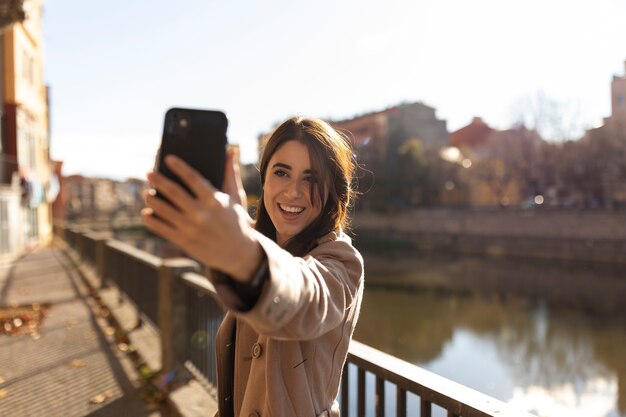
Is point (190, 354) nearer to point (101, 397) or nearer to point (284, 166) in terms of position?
point (101, 397)

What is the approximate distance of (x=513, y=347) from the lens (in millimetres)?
12930

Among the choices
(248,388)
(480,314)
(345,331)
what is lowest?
(480,314)

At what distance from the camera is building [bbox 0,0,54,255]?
15.5 metres

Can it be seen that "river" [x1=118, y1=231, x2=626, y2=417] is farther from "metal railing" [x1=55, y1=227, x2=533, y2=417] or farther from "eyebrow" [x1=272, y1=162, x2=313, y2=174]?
"eyebrow" [x1=272, y1=162, x2=313, y2=174]

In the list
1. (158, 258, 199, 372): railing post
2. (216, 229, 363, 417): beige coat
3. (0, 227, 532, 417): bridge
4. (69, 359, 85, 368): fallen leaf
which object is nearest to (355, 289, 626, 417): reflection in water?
(0, 227, 532, 417): bridge

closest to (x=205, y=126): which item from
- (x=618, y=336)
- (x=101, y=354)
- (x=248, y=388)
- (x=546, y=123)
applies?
(x=248, y=388)

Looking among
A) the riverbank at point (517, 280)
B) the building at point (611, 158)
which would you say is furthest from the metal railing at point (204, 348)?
the building at point (611, 158)

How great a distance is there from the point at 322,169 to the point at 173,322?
325 centimetres

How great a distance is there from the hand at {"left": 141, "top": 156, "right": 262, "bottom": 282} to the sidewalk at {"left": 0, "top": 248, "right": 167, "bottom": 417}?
11.1ft

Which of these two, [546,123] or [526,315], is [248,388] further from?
[546,123]

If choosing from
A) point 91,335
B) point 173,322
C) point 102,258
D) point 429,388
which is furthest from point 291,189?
point 102,258

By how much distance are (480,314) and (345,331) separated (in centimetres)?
1629

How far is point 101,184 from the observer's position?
5622 centimetres

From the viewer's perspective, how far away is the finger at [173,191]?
2.25ft
